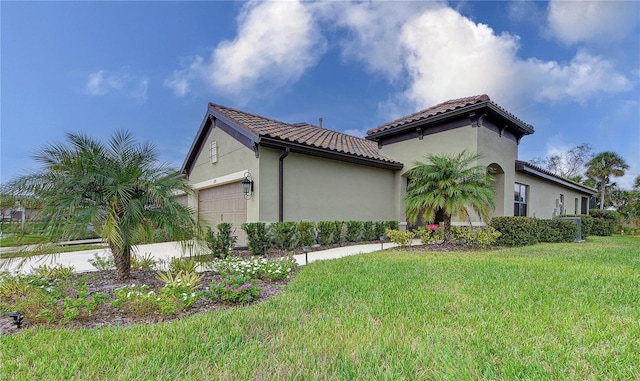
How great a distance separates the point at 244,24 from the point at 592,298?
40.0 feet

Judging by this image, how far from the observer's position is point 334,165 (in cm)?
1190

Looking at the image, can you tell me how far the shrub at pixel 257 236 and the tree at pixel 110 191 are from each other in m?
3.77

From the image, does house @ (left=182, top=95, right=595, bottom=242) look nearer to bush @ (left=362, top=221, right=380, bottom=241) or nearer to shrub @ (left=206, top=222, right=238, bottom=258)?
bush @ (left=362, top=221, right=380, bottom=241)

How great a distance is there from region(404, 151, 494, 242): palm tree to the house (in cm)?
158

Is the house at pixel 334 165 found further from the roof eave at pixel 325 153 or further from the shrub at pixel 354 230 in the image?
the shrub at pixel 354 230

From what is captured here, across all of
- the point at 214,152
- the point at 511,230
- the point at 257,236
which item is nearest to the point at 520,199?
the point at 511,230

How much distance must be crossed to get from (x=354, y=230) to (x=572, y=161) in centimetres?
3788

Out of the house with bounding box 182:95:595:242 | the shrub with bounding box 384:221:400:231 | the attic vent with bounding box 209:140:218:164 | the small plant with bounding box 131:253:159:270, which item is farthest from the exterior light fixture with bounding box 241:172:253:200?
the shrub with bounding box 384:221:400:231

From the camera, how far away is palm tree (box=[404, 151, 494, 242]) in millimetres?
9508

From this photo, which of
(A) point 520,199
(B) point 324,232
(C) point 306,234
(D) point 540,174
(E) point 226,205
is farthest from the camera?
(D) point 540,174

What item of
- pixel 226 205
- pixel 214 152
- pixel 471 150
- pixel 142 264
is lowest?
pixel 142 264

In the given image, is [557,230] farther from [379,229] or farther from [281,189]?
[281,189]

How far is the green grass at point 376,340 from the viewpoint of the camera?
2426 millimetres

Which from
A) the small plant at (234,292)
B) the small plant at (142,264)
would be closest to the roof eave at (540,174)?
the small plant at (234,292)
